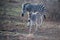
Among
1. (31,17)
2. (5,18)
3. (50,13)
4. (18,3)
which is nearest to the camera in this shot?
(31,17)

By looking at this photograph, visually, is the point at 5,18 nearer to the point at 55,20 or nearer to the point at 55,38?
the point at 55,20

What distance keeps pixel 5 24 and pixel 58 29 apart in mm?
1225

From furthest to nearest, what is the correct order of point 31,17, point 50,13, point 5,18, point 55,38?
1. point 50,13
2. point 5,18
3. point 31,17
4. point 55,38

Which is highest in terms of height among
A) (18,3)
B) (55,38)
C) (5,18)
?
(18,3)

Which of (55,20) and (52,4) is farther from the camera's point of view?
(52,4)

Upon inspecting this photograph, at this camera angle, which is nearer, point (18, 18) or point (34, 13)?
point (34, 13)

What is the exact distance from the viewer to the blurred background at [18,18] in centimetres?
420

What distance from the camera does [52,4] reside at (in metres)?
5.99

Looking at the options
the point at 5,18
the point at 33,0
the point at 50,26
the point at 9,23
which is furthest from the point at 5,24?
the point at 33,0

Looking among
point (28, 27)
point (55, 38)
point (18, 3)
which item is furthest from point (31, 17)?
point (18, 3)

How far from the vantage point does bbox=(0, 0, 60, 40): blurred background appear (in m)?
4.20

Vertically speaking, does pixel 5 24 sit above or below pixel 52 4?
below

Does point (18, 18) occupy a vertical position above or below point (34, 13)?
below

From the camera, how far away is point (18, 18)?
15.8ft
